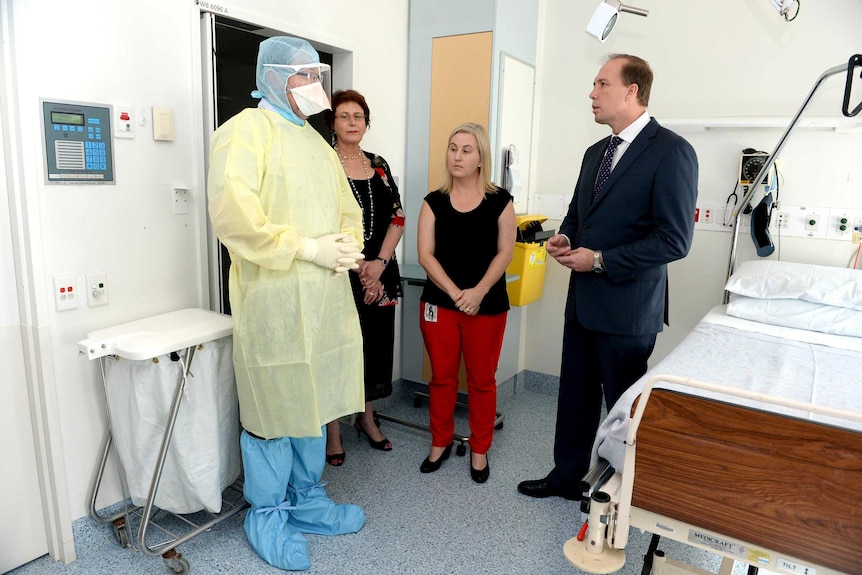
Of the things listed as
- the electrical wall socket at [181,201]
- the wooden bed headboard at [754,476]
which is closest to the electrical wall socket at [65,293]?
the electrical wall socket at [181,201]

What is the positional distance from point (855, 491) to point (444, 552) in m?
1.36

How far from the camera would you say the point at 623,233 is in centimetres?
214

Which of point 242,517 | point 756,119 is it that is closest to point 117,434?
Result: point 242,517

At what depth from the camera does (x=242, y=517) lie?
2.30 m

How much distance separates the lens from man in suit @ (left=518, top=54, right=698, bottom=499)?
2.04 metres

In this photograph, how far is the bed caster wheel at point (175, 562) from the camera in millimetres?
1946

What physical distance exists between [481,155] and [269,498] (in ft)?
5.14

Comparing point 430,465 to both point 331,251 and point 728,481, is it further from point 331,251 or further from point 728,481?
point 728,481

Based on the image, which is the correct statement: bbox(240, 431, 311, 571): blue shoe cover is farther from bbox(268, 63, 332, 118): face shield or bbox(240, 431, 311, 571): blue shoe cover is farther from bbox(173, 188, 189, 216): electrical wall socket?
Answer: bbox(268, 63, 332, 118): face shield

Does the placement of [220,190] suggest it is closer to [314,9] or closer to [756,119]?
[314,9]

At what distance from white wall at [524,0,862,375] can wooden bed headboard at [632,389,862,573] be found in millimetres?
2154

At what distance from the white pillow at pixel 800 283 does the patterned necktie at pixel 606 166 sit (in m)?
0.99

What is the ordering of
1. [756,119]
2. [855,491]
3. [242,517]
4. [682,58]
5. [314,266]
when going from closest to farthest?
[855,491] < [314,266] < [242,517] < [756,119] < [682,58]

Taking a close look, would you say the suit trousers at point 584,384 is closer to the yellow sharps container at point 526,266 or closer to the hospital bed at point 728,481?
the hospital bed at point 728,481
